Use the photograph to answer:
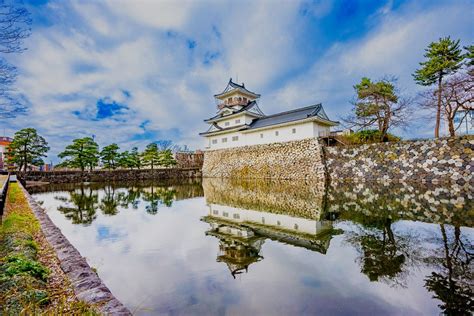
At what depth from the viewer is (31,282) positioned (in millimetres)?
1956

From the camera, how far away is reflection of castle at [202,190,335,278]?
349 centimetres

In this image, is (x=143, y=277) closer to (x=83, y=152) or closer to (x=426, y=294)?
(x=426, y=294)

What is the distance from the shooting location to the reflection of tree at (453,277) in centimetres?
204

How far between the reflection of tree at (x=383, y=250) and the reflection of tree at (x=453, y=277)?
256 millimetres

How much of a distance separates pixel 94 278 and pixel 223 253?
72.2 inches

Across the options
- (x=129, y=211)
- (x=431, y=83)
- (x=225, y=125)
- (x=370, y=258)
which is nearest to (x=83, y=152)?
(x=225, y=125)

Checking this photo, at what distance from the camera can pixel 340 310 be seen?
6.80 feet

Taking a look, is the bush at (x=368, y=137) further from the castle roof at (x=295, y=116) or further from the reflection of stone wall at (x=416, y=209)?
the reflection of stone wall at (x=416, y=209)

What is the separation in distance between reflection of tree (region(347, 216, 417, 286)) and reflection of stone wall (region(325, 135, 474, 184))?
30.6 feet

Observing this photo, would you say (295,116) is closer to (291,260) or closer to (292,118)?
(292,118)

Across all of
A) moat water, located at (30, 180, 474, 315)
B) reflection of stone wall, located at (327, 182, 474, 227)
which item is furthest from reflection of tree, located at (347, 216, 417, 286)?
reflection of stone wall, located at (327, 182, 474, 227)

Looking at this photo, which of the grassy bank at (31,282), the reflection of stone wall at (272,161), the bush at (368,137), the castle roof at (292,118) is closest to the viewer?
the grassy bank at (31,282)

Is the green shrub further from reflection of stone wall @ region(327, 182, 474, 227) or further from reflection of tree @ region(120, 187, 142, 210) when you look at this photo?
reflection of tree @ region(120, 187, 142, 210)

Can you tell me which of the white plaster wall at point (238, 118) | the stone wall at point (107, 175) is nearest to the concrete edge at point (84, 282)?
the white plaster wall at point (238, 118)
